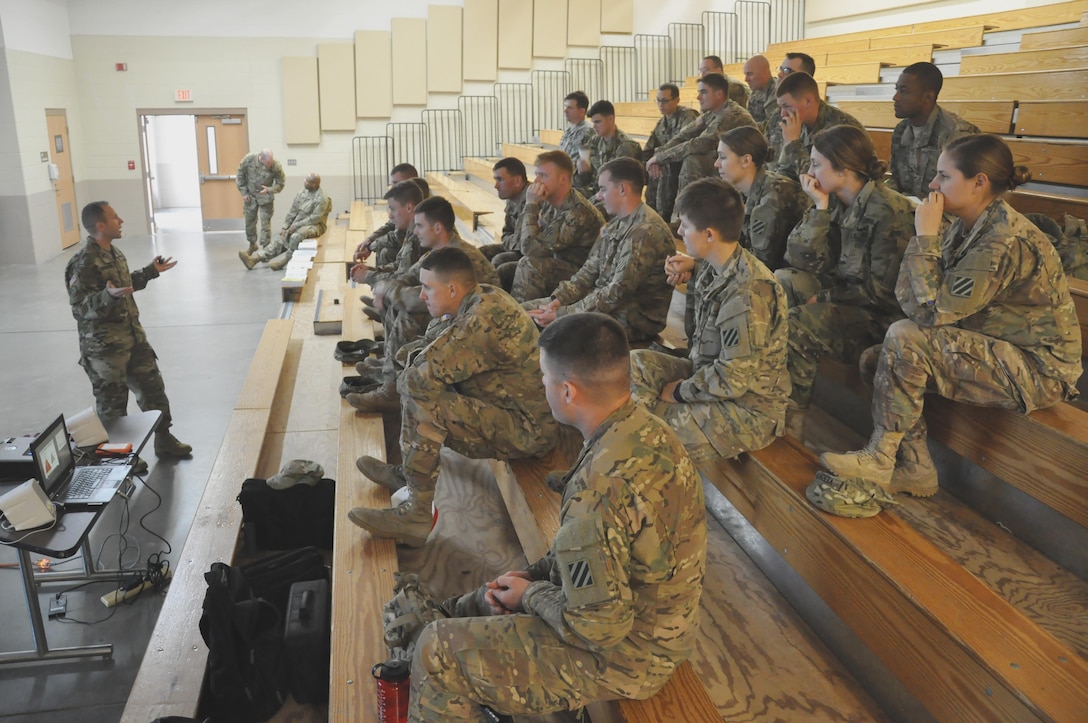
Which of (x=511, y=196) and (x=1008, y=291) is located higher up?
(x=511, y=196)

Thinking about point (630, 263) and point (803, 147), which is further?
point (803, 147)

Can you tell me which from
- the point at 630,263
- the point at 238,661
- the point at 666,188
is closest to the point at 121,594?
the point at 238,661

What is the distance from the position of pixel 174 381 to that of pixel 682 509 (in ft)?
19.5

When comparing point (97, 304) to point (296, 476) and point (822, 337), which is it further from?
point (822, 337)

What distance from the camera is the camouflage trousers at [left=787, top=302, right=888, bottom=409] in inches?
122

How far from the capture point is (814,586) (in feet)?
7.88

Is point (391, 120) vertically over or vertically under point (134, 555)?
over

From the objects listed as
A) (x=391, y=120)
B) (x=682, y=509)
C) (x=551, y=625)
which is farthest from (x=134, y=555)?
(x=391, y=120)

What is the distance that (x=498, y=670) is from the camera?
5.93ft

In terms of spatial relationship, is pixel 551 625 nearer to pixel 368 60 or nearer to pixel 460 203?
pixel 460 203

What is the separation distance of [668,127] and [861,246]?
3.66 meters

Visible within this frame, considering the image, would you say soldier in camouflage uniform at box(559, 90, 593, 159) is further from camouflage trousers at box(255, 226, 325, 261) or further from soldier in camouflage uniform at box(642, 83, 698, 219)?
camouflage trousers at box(255, 226, 325, 261)

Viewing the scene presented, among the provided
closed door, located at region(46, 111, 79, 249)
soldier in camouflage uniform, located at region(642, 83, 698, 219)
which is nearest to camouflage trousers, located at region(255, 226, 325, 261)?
closed door, located at region(46, 111, 79, 249)

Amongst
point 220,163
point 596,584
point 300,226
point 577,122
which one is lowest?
point 596,584
